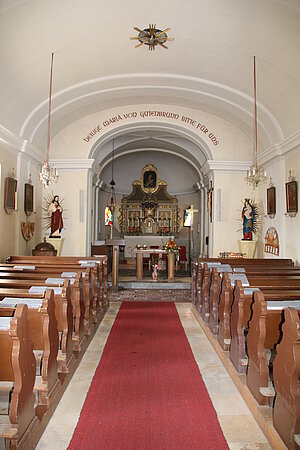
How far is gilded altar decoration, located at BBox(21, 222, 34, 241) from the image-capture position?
9163 millimetres

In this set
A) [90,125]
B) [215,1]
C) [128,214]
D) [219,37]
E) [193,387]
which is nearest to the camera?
[193,387]

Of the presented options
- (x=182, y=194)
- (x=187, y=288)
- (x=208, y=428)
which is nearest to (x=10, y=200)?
(x=187, y=288)

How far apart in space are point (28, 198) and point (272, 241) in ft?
20.3

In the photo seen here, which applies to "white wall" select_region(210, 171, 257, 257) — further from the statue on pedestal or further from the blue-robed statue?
the statue on pedestal

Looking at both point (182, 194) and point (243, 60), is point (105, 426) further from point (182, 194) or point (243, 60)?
point (182, 194)

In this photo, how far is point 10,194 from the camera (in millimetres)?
8281

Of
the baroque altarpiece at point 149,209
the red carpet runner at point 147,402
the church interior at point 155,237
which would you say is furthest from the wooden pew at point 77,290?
the baroque altarpiece at point 149,209

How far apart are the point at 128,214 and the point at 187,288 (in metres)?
7.92

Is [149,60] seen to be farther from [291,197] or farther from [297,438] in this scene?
[297,438]

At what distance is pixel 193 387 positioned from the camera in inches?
147

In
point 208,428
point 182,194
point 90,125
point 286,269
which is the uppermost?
point 90,125

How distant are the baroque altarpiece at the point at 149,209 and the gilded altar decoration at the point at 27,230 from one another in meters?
7.67

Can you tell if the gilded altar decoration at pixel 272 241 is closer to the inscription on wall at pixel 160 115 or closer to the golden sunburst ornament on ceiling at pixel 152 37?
the inscription on wall at pixel 160 115

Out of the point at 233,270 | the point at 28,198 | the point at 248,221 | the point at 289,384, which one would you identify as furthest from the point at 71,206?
the point at 289,384
